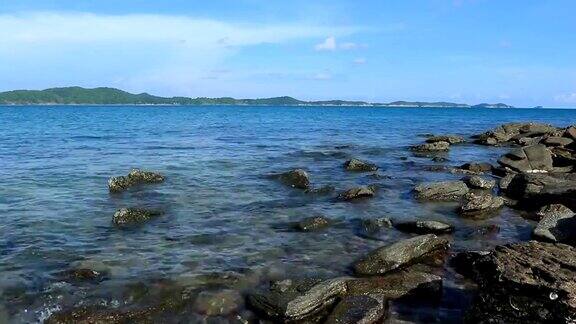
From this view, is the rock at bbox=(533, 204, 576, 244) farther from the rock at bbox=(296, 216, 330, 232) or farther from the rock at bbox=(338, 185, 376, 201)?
the rock at bbox=(338, 185, 376, 201)

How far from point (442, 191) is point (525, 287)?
13005 millimetres

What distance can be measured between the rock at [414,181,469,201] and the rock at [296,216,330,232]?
238 inches

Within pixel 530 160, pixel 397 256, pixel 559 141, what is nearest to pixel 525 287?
pixel 397 256

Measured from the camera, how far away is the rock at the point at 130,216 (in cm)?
1659

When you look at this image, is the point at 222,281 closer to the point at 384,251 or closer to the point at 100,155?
the point at 384,251

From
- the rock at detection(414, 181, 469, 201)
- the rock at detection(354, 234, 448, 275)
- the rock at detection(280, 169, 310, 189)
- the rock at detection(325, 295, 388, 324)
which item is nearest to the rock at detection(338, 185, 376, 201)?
the rock at detection(414, 181, 469, 201)

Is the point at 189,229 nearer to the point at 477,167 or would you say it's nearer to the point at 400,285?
the point at 400,285

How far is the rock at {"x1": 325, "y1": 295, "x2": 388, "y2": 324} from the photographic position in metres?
9.45

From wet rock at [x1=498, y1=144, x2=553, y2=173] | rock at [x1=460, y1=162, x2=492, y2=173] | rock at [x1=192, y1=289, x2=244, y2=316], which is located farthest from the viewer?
rock at [x1=460, y1=162, x2=492, y2=173]

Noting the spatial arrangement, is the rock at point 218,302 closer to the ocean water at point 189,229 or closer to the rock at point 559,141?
the ocean water at point 189,229

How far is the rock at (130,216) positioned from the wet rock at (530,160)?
2061 centimetres

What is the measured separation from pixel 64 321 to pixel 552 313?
29.3 feet

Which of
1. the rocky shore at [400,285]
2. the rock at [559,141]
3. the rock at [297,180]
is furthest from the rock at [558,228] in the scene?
the rock at [559,141]

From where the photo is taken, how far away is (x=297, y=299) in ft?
33.1
